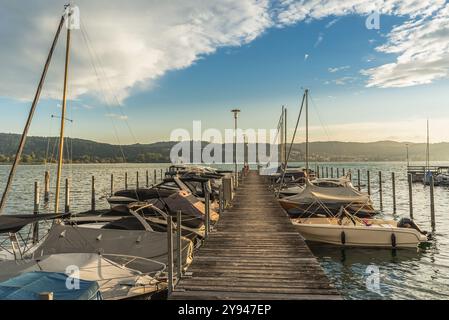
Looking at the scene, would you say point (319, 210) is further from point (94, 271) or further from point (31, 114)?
point (31, 114)

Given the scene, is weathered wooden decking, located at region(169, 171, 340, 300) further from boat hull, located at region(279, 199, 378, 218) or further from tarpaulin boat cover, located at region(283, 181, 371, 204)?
tarpaulin boat cover, located at region(283, 181, 371, 204)

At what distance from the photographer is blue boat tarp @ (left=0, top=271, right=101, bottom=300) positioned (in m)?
5.44

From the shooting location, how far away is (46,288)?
5.76 m

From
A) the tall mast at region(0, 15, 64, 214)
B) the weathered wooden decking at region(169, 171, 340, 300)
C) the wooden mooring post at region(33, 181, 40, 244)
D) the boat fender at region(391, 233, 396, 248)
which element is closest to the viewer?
the weathered wooden decking at region(169, 171, 340, 300)

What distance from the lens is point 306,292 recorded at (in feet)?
22.2

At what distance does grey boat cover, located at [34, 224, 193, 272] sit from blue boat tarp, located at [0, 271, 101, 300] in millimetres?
→ 4822

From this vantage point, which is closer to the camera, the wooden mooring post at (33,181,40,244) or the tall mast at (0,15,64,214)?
the tall mast at (0,15,64,214)

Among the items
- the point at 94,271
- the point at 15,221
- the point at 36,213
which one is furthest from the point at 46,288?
the point at 36,213

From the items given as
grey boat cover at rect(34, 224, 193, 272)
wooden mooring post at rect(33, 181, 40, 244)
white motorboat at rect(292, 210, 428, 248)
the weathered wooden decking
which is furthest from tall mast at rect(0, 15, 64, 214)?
white motorboat at rect(292, 210, 428, 248)

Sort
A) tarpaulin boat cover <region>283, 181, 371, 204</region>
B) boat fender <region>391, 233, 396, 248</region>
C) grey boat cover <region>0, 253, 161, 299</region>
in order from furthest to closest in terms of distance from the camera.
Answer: tarpaulin boat cover <region>283, 181, 371, 204</region>, boat fender <region>391, 233, 396, 248</region>, grey boat cover <region>0, 253, 161, 299</region>
